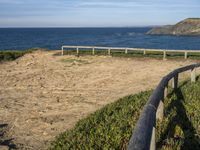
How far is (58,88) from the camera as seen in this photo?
1628cm

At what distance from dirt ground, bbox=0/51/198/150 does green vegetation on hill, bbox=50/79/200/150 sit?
34.1 inches

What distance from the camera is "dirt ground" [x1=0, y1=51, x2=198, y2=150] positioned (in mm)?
9633

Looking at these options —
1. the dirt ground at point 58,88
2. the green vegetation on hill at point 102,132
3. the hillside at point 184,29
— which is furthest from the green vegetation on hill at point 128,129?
the hillside at point 184,29

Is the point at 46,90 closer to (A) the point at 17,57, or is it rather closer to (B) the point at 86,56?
(B) the point at 86,56

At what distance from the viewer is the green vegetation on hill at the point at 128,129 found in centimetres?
662

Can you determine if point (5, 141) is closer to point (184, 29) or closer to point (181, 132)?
point (181, 132)

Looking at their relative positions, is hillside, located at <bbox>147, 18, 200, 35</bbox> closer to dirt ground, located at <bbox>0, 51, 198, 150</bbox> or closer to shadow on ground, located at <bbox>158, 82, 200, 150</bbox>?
dirt ground, located at <bbox>0, 51, 198, 150</bbox>

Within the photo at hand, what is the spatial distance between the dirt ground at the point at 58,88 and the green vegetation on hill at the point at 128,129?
87 cm

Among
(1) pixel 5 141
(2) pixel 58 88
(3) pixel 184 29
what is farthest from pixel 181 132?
(3) pixel 184 29

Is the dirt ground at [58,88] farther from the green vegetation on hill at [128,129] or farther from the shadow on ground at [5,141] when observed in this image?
the green vegetation on hill at [128,129]

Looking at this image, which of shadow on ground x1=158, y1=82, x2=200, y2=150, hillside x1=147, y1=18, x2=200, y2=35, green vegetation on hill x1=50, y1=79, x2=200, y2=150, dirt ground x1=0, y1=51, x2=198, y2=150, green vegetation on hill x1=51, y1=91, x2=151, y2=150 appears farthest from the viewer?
hillside x1=147, y1=18, x2=200, y2=35

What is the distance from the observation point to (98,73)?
69.0ft

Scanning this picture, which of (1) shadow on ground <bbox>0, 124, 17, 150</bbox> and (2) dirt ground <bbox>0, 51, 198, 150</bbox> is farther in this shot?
(2) dirt ground <bbox>0, 51, 198, 150</bbox>

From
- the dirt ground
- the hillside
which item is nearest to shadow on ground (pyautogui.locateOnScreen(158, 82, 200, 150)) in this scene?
the dirt ground
